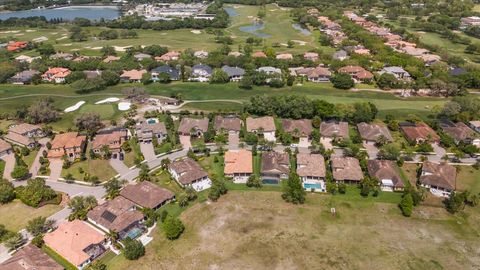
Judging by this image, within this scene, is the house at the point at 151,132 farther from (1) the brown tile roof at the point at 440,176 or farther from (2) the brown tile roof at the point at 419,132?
(2) the brown tile roof at the point at 419,132

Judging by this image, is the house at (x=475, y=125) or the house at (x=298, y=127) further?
the house at (x=475, y=125)

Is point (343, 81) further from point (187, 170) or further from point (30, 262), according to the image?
point (30, 262)

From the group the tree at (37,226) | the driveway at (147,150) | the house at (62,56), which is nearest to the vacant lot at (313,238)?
the tree at (37,226)

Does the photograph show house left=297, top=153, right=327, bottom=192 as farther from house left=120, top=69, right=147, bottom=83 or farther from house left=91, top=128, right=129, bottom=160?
house left=120, top=69, right=147, bottom=83

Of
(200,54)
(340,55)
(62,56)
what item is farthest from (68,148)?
(340,55)

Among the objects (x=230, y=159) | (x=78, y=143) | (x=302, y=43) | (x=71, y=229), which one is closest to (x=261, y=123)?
(x=230, y=159)

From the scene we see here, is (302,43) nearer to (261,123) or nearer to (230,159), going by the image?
(261,123)

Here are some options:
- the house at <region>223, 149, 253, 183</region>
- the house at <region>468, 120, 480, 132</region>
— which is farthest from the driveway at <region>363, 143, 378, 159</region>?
the house at <region>468, 120, 480, 132</region>
